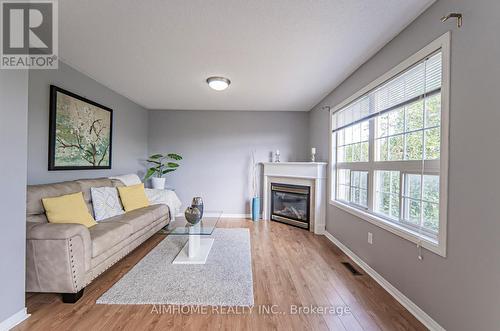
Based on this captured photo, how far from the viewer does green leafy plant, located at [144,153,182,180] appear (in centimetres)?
462

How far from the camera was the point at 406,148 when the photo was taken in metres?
2.01

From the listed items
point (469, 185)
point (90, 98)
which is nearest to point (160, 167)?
point (90, 98)

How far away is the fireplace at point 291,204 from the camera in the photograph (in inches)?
165

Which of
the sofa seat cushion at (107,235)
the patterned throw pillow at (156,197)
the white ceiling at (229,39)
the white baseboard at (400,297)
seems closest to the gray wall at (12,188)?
the sofa seat cushion at (107,235)

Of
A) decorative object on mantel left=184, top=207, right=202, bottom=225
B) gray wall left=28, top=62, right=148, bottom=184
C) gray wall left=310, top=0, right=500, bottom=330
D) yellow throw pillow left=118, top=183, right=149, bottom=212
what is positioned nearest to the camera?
gray wall left=310, top=0, right=500, bottom=330

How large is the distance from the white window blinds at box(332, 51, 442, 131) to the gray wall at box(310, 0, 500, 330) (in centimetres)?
17

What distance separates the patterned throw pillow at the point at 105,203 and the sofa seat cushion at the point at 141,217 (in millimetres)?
119

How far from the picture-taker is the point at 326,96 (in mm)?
3918

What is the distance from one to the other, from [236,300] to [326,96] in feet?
11.3

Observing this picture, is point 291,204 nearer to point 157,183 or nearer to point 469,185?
point 157,183

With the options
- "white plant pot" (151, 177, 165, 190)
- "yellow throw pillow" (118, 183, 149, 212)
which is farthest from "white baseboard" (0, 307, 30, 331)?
"white plant pot" (151, 177, 165, 190)

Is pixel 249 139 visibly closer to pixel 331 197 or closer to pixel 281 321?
pixel 331 197

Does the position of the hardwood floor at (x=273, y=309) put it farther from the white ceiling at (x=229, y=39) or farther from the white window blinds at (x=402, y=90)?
the white ceiling at (x=229, y=39)

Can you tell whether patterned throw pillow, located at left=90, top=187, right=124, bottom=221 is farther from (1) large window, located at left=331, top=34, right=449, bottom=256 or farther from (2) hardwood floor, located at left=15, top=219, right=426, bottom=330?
(1) large window, located at left=331, top=34, right=449, bottom=256
